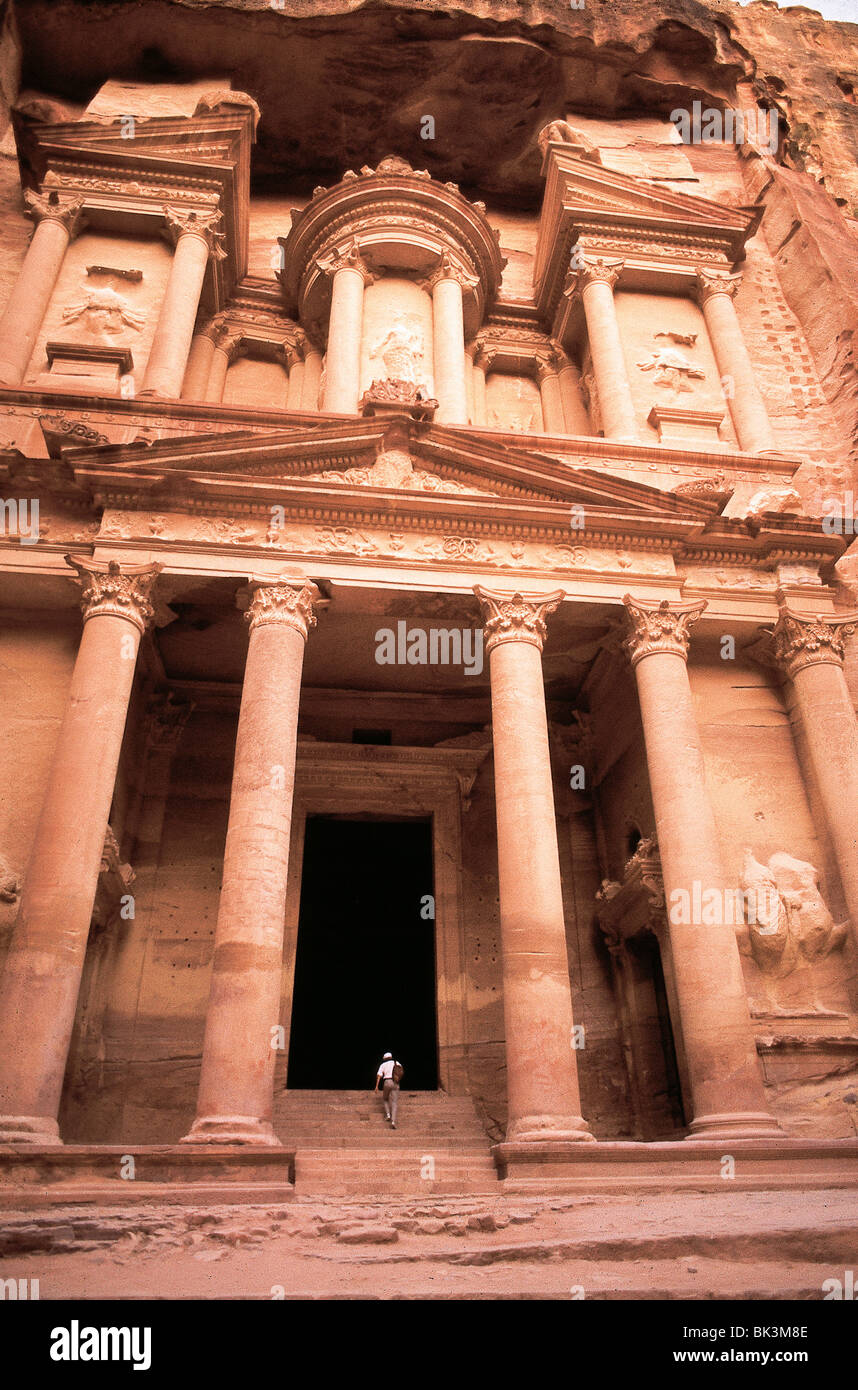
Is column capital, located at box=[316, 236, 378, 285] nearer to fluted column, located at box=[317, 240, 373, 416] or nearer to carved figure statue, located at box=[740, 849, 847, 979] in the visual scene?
fluted column, located at box=[317, 240, 373, 416]

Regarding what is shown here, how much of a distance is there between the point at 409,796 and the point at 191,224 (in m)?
12.6

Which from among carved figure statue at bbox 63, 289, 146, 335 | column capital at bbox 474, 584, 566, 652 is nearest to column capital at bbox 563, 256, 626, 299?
carved figure statue at bbox 63, 289, 146, 335

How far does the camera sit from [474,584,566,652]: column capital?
12.9m

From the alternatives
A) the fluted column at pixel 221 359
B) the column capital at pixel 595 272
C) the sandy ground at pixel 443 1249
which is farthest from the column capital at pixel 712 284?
the sandy ground at pixel 443 1249

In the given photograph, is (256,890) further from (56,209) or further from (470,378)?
(56,209)

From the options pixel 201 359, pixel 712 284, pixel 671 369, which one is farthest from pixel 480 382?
pixel 201 359

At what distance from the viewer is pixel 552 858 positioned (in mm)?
11414

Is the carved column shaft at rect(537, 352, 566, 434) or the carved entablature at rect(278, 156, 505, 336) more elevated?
the carved entablature at rect(278, 156, 505, 336)

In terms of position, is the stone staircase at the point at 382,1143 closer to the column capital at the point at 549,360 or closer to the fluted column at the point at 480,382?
the fluted column at the point at 480,382

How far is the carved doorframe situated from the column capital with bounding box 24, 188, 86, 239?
11620 mm

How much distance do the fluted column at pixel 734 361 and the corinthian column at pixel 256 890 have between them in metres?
9.94

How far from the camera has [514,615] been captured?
13.0 meters

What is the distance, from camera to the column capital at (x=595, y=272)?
19.8 m

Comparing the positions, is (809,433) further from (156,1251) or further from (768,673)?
(156,1251)
